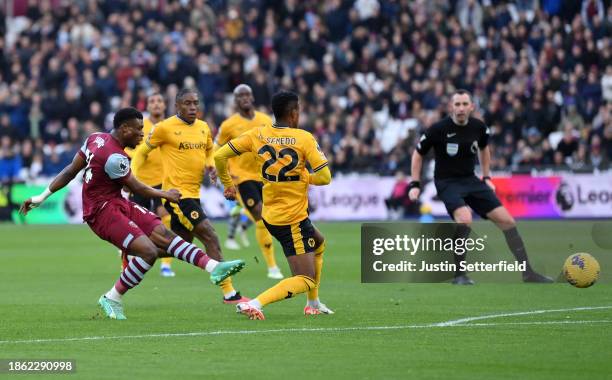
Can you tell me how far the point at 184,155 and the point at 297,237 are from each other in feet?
11.4

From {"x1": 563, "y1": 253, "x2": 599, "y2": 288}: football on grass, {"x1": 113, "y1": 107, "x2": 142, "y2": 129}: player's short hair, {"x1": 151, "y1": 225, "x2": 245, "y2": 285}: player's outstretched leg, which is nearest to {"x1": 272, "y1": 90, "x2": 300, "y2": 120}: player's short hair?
{"x1": 113, "y1": 107, "x2": 142, "y2": 129}: player's short hair

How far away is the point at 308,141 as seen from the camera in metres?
12.1

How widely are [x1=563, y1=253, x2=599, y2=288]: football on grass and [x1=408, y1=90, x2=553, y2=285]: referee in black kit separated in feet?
5.52

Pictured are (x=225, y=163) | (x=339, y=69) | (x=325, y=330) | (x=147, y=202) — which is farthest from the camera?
(x=339, y=69)

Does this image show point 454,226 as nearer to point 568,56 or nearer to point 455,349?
point 455,349

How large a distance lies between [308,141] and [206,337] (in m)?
2.30

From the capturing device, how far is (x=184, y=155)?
15.2 meters

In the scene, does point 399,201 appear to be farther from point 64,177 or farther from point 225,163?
point 64,177

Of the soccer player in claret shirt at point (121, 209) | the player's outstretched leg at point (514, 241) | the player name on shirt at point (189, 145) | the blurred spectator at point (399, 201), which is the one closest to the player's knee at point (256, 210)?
the player name on shirt at point (189, 145)

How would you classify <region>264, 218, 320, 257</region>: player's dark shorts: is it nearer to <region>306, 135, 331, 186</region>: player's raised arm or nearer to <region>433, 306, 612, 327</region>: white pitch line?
<region>306, 135, 331, 186</region>: player's raised arm

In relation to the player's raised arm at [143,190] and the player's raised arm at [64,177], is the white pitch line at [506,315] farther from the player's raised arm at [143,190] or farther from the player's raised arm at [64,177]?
the player's raised arm at [64,177]

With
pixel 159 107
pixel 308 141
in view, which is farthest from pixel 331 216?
pixel 308 141

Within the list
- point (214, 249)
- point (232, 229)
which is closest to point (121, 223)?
point (214, 249)

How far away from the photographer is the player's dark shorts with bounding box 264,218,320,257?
12148 mm
